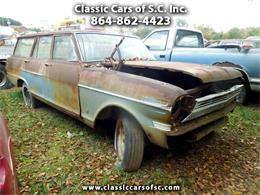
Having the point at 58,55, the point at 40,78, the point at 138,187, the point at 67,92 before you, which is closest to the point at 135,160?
the point at 138,187

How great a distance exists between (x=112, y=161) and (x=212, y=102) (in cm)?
151

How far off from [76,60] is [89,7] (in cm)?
308

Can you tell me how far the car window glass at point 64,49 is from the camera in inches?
157

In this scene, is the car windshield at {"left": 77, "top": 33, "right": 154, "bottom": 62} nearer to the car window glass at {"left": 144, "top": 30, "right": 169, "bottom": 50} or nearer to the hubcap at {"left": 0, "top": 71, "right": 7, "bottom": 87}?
the car window glass at {"left": 144, "top": 30, "right": 169, "bottom": 50}

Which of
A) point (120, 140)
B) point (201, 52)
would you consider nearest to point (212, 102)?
point (120, 140)

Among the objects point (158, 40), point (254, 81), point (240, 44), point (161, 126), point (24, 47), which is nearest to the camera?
point (161, 126)

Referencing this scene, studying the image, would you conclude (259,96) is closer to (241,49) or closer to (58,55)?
(241,49)

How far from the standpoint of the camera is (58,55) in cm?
442

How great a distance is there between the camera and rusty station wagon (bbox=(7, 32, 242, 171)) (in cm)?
266

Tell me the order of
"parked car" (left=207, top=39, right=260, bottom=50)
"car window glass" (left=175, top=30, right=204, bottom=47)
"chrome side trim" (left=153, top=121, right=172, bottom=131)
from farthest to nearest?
"car window glass" (left=175, top=30, right=204, bottom=47)
"parked car" (left=207, top=39, right=260, bottom=50)
"chrome side trim" (left=153, top=121, right=172, bottom=131)

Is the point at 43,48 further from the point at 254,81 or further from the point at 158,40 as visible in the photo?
the point at 254,81

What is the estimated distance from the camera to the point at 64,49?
4246mm

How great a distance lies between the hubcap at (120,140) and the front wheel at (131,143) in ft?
0.20

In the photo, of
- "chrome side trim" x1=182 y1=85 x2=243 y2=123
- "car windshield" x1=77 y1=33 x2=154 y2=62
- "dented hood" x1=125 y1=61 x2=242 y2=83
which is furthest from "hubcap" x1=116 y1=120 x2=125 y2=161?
"car windshield" x1=77 y1=33 x2=154 y2=62
